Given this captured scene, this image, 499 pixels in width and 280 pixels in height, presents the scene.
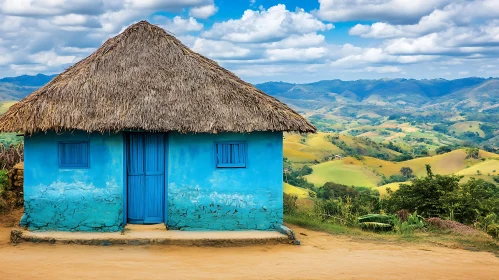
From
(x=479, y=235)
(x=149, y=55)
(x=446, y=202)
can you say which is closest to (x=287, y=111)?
(x=149, y=55)

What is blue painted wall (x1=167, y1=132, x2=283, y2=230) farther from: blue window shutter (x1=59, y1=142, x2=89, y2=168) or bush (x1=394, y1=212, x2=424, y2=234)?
bush (x1=394, y1=212, x2=424, y2=234)

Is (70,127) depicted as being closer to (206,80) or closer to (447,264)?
(206,80)

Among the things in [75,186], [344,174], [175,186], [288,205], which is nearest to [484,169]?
[344,174]

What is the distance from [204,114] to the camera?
1000 centimetres

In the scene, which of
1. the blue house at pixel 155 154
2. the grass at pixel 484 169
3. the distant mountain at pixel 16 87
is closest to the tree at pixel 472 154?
the grass at pixel 484 169

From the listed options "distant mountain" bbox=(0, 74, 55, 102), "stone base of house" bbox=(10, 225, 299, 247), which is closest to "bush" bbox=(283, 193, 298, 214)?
"stone base of house" bbox=(10, 225, 299, 247)

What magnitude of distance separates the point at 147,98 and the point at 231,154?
192 centimetres

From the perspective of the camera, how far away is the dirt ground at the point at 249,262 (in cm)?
755

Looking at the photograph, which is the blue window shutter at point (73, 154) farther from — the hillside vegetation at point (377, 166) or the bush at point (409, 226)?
the hillside vegetation at point (377, 166)

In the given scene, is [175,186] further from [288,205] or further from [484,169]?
[484,169]

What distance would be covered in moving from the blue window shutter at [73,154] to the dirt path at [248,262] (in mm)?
1619

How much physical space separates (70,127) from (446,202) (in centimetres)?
1040

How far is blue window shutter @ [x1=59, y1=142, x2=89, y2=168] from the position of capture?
10.1 metres

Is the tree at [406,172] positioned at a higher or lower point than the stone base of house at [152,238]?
lower
